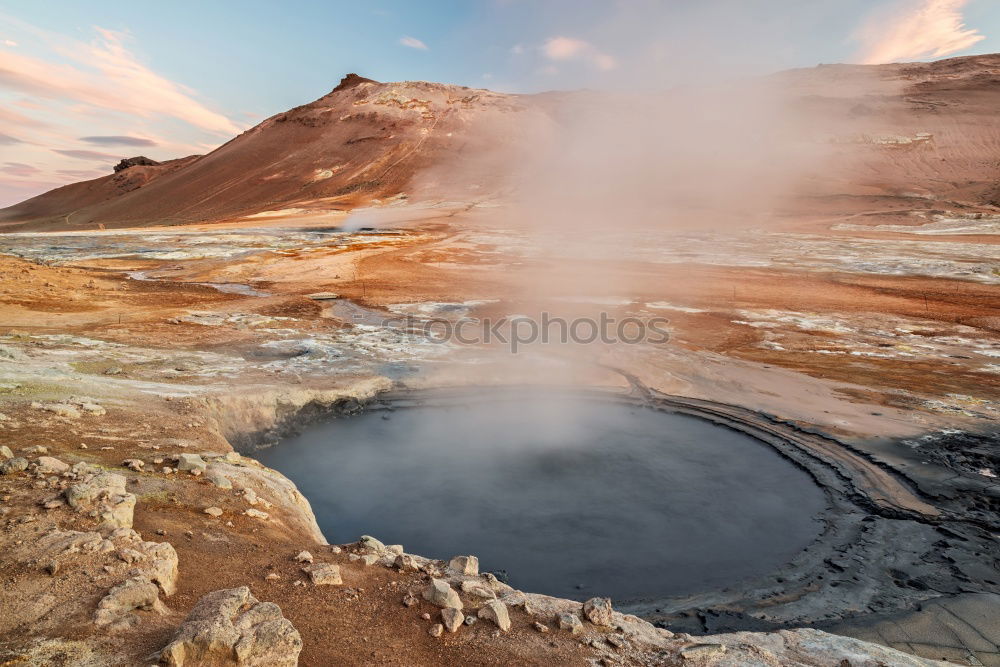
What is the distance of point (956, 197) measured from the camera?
1441 inches

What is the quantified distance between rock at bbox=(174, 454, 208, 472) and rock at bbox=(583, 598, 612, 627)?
117 inches

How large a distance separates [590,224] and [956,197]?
22984 mm

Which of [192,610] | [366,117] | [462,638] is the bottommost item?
[462,638]

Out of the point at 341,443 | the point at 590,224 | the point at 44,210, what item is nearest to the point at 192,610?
the point at 341,443

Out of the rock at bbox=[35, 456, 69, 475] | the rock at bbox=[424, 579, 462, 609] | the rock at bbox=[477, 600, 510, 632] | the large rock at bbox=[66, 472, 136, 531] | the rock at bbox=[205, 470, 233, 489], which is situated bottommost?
the rock at bbox=[477, 600, 510, 632]

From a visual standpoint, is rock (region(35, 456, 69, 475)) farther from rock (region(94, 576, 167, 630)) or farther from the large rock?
rock (region(94, 576, 167, 630))

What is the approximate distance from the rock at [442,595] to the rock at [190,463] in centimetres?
227

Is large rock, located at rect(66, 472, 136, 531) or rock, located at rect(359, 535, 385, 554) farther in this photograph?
rock, located at rect(359, 535, 385, 554)

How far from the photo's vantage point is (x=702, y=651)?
9.69 feet

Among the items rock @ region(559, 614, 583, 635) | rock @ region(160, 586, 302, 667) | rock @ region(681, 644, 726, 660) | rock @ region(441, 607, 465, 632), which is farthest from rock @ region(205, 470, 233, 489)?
rock @ region(681, 644, 726, 660)

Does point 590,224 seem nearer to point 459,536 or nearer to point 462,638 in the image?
point 459,536

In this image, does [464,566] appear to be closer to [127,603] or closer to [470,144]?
[127,603]

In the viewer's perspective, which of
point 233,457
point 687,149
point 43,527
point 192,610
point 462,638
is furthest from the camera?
point 687,149

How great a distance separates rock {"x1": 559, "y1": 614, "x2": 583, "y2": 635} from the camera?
9.82 feet
